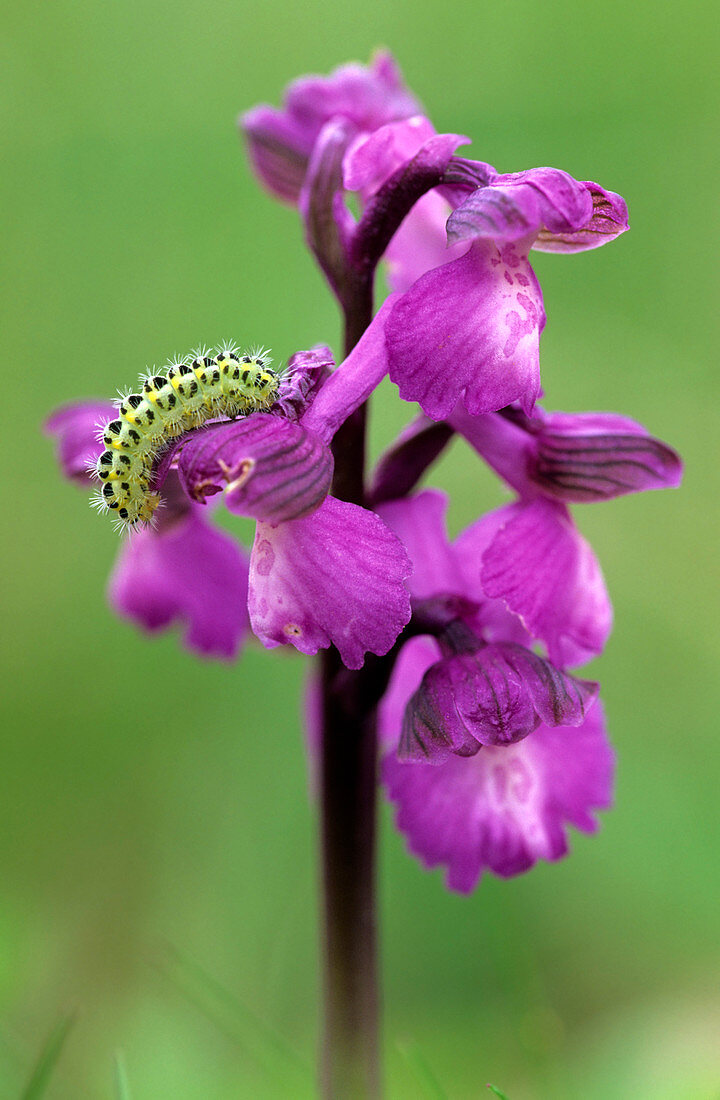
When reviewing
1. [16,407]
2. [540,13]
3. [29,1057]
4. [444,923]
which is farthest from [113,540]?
[540,13]

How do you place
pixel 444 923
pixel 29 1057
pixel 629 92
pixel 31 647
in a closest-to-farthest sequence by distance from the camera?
pixel 29 1057 → pixel 444 923 → pixel 31 647 → pixel 629 92

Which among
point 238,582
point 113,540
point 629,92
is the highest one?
point 629,92

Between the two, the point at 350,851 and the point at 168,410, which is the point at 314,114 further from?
the point at 350,851

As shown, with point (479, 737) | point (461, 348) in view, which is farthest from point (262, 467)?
point (479, 737)

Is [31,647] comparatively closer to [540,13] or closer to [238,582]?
[238,582]

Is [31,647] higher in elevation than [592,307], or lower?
lower

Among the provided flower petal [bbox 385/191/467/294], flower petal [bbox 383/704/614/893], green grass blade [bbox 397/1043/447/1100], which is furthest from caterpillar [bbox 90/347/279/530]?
green grass blade [bbox 397/1043/447/1100]

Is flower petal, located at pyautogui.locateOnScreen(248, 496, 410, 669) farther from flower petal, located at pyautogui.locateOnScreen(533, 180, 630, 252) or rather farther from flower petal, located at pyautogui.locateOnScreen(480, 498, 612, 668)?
flower petal, located at pyautogui.locateOnScreen(533, 180, 630, 252)
